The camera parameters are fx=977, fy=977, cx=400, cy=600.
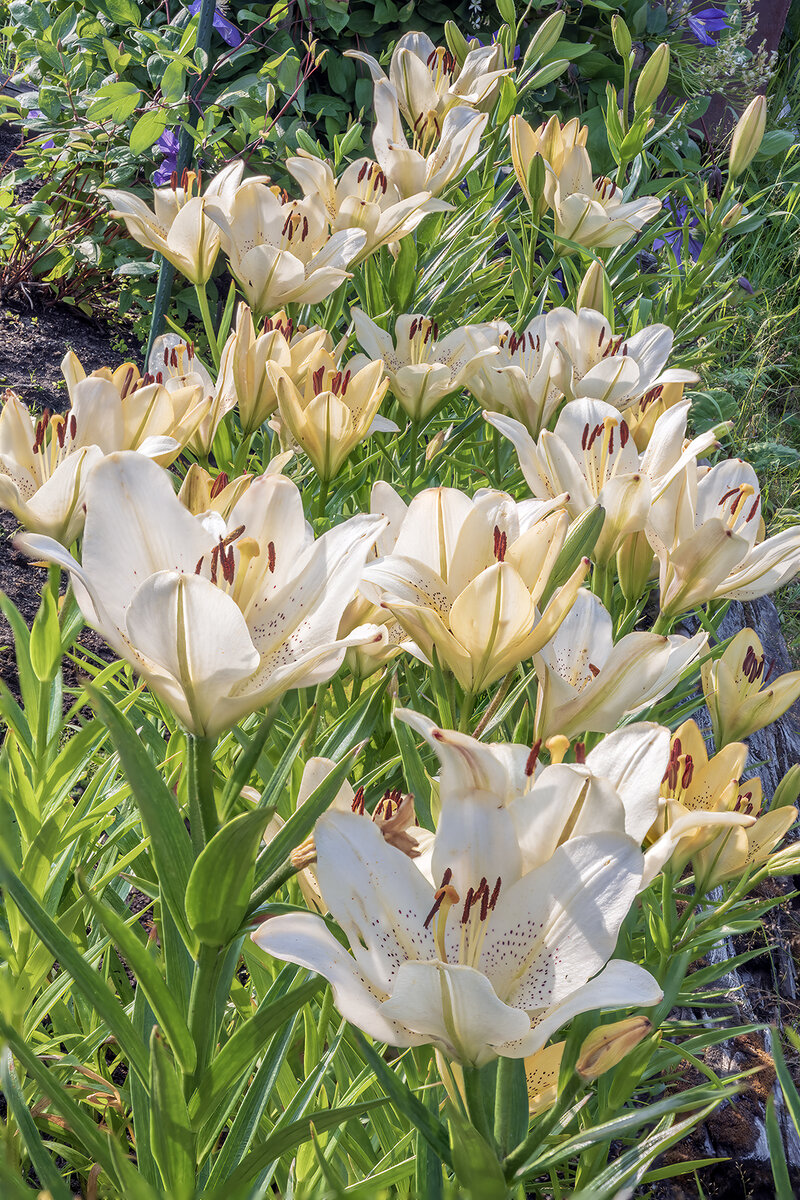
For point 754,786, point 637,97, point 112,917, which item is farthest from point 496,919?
point 637,97

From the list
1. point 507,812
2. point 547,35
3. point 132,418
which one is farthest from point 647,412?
point 547,35

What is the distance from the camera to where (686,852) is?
537 mm

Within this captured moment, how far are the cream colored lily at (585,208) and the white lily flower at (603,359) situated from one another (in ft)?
0.80

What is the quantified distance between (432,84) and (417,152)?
0.82ft

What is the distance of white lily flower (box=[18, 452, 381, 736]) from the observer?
377mm

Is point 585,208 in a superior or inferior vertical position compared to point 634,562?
superior

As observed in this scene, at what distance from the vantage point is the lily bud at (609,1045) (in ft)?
1.34

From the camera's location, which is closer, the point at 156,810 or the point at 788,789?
the point at 156,810

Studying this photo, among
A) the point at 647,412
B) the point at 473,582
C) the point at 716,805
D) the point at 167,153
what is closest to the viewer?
the point at 473,582

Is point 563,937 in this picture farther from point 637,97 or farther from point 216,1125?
point 637,97

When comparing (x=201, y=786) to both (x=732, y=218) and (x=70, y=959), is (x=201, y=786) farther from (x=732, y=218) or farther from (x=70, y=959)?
(x=732, y=218)

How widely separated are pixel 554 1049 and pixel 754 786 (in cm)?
24

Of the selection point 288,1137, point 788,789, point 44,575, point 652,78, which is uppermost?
point 652,78

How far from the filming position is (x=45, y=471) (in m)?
0.63
